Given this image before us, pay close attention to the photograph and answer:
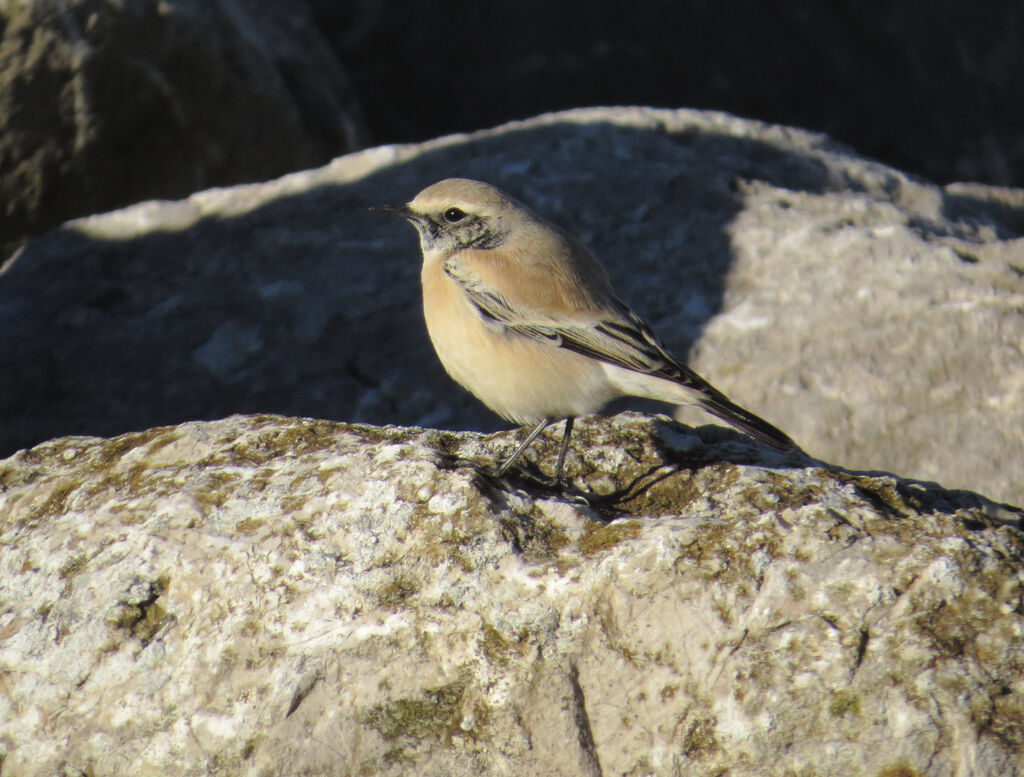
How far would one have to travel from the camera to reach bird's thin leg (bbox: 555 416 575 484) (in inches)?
165

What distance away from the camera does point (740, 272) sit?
6875 mm

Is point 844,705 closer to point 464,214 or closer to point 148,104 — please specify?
point 464,214

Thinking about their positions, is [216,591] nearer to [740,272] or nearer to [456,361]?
[456,361]

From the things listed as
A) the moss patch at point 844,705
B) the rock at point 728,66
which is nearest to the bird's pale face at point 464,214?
the moss patch at point 844,705

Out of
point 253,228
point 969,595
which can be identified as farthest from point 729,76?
point 969,595

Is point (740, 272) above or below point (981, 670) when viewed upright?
below

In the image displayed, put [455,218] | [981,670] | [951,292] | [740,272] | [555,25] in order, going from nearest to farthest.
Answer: [981,670] < [455,218] < [951,292] < [740,272] < [555,25]

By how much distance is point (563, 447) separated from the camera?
14.2 feet

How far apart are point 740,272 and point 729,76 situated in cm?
469

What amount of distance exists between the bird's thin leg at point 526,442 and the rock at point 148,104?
5075mm

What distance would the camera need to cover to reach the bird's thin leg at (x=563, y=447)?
13.8 ft

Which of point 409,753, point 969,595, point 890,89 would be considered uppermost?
point 969,595

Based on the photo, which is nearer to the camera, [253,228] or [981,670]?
[981,670]

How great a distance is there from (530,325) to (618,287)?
2152mm
